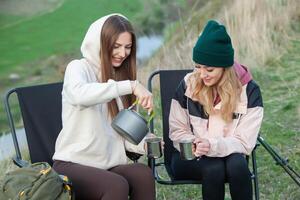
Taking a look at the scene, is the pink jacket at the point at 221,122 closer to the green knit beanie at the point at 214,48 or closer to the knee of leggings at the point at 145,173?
the green knit beanie at the point at 214,48

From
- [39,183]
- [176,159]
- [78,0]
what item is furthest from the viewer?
[78,0]

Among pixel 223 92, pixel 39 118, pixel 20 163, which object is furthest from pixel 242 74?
pixel 20 163

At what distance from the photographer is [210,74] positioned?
9.68 ft

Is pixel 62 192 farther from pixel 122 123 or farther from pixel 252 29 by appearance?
pixel 252 29

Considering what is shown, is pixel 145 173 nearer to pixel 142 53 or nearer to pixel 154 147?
pixel 154 147

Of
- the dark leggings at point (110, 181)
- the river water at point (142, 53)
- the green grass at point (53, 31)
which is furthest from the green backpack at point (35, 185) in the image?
the green grass at point (53, 31)

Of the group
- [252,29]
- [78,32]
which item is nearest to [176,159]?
[252,29]

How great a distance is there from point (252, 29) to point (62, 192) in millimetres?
4856

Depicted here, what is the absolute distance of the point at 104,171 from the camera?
2.72m

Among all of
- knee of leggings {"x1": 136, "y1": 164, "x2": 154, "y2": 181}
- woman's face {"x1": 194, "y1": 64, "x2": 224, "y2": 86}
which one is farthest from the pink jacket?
knee of leggings {"x1": 136, "y1": 164, "x2": 154, "y2": 181}

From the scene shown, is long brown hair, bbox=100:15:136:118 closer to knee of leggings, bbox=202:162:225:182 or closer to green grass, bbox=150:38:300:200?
knee of leggings, bbox=202:162:225:182

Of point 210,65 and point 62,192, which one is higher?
point 210,65

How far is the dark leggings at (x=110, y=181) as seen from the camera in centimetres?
264

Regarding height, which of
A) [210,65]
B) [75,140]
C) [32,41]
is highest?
[210,65]
